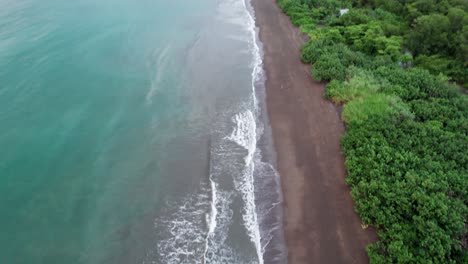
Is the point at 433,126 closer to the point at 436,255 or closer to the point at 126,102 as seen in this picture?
the point at 436,255

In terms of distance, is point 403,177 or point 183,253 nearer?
point 183,253

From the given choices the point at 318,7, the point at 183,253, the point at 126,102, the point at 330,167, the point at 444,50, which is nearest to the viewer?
the point at 183,253

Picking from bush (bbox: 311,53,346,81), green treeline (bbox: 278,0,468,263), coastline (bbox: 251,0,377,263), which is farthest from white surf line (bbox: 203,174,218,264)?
bush (bbox: 311,53,346,81)

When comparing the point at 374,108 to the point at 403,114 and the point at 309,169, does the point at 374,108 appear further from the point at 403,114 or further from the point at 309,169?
the point at 309,169

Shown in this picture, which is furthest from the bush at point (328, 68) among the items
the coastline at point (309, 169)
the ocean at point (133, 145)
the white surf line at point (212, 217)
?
the white surf line at point (212, 217)

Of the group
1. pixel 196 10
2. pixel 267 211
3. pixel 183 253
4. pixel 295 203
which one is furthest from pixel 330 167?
pixel 196 10

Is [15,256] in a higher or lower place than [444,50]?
lower

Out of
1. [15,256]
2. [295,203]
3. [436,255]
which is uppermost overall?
[436,255]
